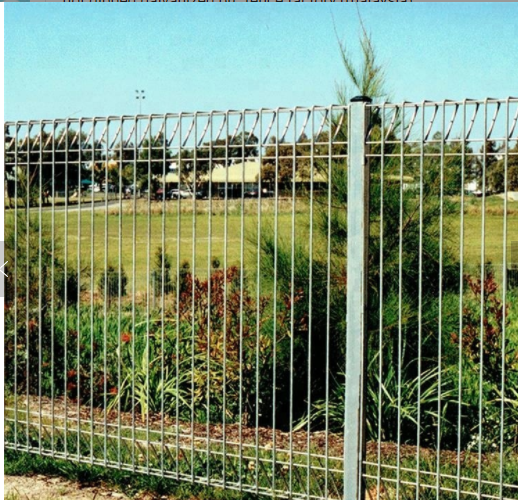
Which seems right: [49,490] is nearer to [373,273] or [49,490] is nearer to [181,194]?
[181,194]

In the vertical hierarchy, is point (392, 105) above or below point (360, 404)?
above

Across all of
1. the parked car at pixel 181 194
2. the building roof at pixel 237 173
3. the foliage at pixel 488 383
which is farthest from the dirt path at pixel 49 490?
the foliage at pixel 488 383

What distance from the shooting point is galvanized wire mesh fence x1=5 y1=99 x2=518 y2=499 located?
4.93 metres

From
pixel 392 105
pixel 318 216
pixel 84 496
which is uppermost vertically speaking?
pixel 392 105

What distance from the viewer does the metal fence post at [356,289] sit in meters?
4.84

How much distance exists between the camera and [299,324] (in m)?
6.64

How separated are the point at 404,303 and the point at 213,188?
6.03 ft

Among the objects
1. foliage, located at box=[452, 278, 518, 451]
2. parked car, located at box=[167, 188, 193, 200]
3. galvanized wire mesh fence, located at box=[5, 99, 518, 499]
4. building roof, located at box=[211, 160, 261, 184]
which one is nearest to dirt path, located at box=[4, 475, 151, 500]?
Answer: galvanized wire mesh fence, located at box=[5, 99, 518, 499]

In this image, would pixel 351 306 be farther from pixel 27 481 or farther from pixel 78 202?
pixel 27 481

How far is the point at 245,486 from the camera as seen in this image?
5227 mm

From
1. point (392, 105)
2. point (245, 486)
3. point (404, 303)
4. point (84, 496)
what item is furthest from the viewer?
point (404, 303)

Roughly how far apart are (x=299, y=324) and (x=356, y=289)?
5.99 feet

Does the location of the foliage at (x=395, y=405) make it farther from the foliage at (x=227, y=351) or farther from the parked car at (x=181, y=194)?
the parked car at (x=181, y=194)

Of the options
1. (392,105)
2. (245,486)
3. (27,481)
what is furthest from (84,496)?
(392,105)
